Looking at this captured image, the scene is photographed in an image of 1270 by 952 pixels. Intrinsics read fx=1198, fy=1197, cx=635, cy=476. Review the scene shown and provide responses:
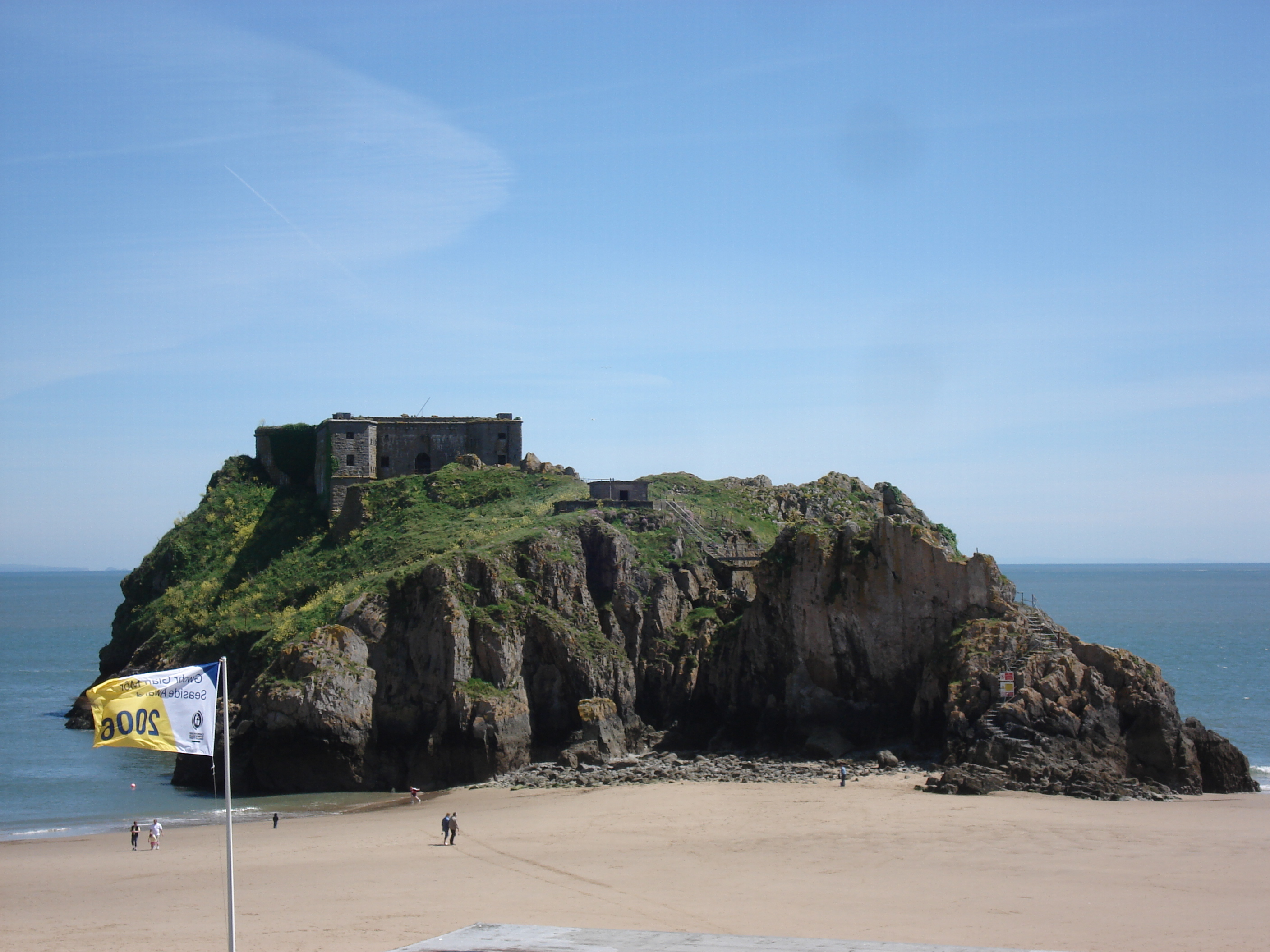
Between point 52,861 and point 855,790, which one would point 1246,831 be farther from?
point 52,861

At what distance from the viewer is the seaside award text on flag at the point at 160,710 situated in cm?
1873

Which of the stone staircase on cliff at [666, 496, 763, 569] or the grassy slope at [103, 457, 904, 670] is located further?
the stone staircase on cliff at [666, 496, 763, 569]

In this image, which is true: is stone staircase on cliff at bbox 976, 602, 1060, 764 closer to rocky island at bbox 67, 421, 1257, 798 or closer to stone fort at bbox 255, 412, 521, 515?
rocky island at bbox 67, 421, 1257, 798

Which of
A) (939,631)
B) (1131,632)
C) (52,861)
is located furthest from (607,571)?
(1131,632)

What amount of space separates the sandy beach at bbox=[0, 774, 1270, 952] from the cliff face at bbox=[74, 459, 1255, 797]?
3258mm

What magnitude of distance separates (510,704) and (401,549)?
13098mm

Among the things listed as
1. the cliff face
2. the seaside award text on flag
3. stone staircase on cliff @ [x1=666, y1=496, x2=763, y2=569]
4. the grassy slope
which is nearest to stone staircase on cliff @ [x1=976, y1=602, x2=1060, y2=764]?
the cliff face

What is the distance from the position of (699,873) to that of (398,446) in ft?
152

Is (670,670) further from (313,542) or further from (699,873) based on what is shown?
(313,542)

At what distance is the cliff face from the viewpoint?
1710 inches

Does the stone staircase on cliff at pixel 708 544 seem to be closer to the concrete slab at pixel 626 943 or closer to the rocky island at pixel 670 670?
the rocky island at pixel 670 670

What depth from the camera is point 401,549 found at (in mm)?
57719

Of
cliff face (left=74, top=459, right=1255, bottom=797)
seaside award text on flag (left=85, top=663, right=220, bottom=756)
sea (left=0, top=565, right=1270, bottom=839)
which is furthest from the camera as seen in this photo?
sea (left=0, top=565, right=1270, bottom=839)

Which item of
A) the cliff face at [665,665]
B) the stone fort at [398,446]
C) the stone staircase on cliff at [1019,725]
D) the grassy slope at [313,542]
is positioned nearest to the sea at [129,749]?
the cliff face at [665,665]
